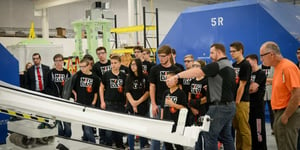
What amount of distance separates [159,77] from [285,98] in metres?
1.50

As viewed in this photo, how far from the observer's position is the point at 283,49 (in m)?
6.71

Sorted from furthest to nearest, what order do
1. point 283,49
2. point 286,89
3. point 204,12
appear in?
1. point 204,12
2. point 283,49
3. point 286,89

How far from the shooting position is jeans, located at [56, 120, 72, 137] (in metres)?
5.39

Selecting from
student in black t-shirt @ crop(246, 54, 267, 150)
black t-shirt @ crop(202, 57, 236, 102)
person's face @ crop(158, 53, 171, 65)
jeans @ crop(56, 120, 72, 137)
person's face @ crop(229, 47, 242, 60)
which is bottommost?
jeans @ crop(56, 120, 72, 137)

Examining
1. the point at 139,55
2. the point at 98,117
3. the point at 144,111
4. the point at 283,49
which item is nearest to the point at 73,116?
the point at 98,117

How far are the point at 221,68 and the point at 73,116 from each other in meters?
1.66

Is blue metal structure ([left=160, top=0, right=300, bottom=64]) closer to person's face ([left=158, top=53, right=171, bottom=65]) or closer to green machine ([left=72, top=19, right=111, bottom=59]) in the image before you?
green machine ([left=72, top=19, right=111, bottom=59])

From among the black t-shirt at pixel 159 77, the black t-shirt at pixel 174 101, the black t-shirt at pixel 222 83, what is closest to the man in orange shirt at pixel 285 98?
the black t-shirt at pixel 222 83

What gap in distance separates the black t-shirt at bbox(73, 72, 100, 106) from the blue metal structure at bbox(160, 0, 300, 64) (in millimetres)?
3271

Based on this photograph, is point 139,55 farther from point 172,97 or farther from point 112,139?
point 172,97

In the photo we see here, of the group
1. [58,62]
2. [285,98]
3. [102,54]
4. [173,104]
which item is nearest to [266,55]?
[285,98]

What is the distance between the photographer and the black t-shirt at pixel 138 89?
471 centimetres

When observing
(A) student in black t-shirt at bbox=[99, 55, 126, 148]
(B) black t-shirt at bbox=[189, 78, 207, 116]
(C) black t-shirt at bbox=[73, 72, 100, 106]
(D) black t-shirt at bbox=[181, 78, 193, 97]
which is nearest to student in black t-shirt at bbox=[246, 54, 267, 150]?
(B) black t-shirt at bbox=[189, 78, 207, 116]

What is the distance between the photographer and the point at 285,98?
345 cm
